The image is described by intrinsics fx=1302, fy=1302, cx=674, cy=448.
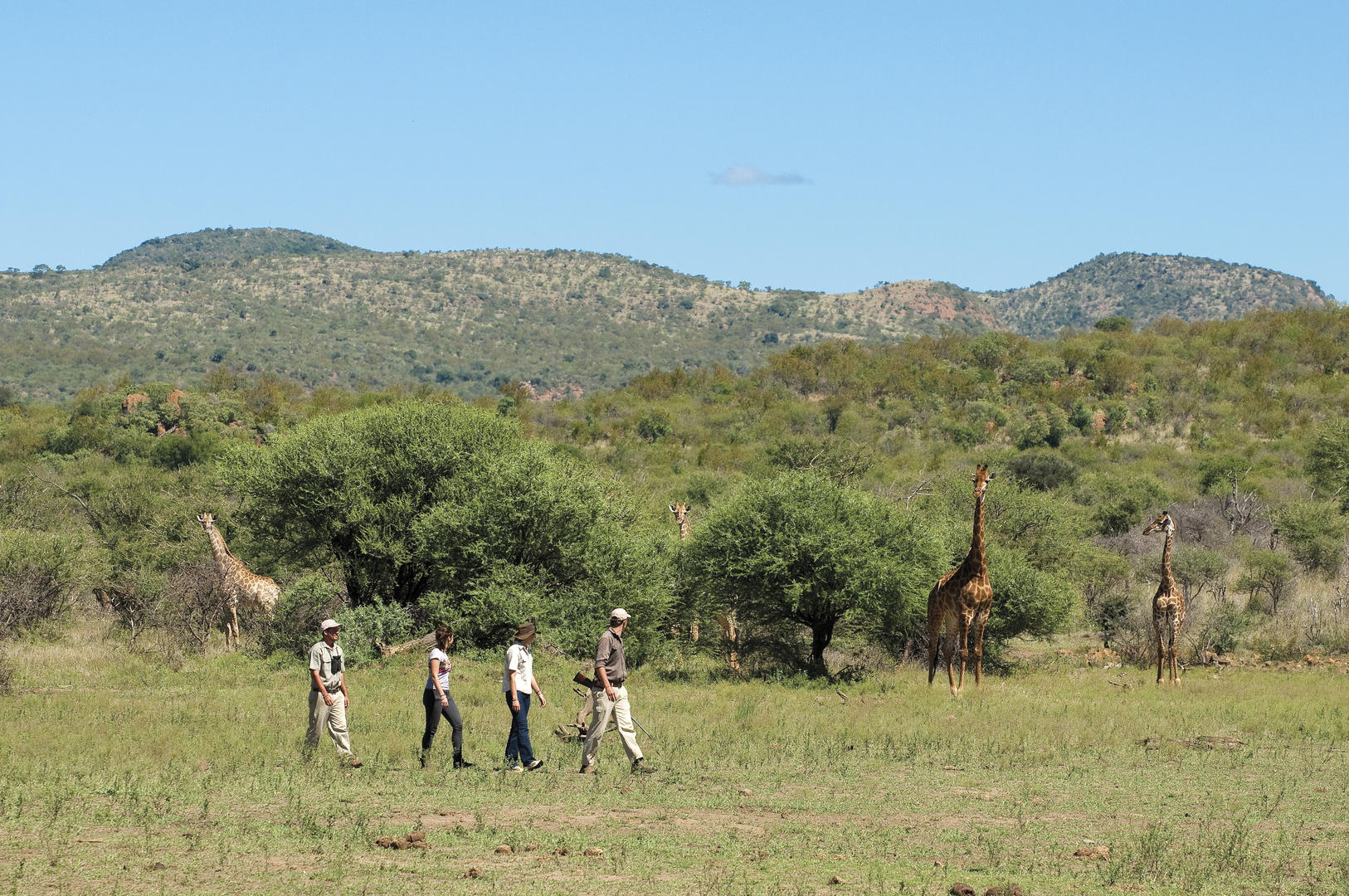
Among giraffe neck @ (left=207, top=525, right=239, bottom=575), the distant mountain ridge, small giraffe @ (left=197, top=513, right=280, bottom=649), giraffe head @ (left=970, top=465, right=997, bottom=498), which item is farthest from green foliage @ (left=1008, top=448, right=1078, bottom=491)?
the distant mountain ridge

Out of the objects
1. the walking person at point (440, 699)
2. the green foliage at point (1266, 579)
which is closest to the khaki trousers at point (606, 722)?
the walking person at point (440, 699)

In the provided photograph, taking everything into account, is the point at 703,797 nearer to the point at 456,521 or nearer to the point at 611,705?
the point at 611,705

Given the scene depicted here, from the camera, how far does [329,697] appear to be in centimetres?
1316

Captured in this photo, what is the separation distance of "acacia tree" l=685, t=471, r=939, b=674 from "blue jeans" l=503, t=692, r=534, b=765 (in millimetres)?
10117

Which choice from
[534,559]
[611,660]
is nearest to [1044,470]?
[534,559]

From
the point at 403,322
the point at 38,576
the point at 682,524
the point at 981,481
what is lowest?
the point at 38,576

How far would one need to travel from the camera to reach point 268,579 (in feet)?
81.5

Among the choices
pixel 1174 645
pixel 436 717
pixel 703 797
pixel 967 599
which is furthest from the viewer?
pixel 1174 645

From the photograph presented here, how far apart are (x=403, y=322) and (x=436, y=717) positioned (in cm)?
15994

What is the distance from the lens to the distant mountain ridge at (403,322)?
139875mm

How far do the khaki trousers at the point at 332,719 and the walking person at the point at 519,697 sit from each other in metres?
1.71

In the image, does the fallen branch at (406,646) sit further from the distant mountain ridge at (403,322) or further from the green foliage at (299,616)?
the distant mountain ridge at (403,322)

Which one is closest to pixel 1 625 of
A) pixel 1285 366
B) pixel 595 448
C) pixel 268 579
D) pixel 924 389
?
pixel 268 579

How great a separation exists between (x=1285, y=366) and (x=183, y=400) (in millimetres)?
61049
